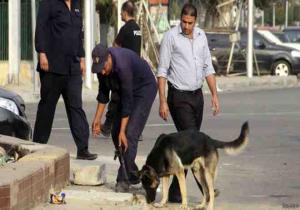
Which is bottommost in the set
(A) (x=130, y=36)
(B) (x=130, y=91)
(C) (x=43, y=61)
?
(B) (x=130, y=91)

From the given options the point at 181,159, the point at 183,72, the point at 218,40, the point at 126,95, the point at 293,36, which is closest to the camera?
the point at 181,159

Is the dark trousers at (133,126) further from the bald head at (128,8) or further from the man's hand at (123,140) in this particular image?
the bald head at (128,8)

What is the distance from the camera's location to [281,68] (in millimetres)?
31250

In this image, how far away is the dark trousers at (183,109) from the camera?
8.74 meters

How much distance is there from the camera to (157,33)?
27891mm

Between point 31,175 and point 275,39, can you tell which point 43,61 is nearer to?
point 31,175

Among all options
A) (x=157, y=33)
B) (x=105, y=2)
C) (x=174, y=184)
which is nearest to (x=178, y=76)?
(x=174, y=184)

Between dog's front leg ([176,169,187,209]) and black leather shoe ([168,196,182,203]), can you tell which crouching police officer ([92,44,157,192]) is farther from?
dog's front leg ([176,169,187,209])

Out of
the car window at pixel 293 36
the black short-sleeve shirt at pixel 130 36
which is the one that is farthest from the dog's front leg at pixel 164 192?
the car window at pixel 293 36

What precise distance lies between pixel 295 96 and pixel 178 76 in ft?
47.1

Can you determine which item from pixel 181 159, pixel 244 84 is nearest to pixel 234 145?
pixel 181 159

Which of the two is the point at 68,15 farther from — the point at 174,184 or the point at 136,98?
the point at 174,184

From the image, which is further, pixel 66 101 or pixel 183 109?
pixel 66 101

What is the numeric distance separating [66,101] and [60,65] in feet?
1.44
